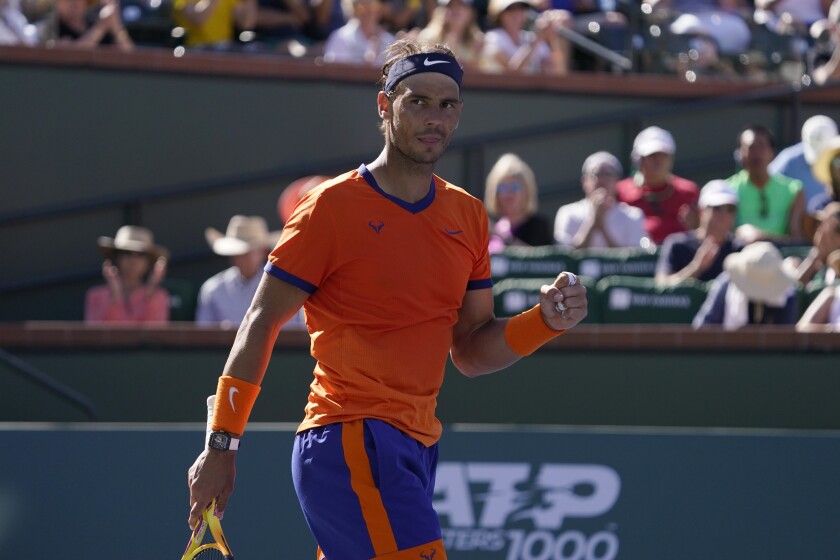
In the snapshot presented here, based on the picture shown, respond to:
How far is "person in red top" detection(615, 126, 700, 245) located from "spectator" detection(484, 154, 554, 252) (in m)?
0.75

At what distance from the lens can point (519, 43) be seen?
1180 centimetres

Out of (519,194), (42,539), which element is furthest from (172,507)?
(519,194)

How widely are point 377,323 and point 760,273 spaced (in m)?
4.47

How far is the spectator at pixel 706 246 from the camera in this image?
8859 mm

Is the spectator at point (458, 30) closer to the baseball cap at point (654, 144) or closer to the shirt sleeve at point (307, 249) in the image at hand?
the baseball cap at point (654, 144)

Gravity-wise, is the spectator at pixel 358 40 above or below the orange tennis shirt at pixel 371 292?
above

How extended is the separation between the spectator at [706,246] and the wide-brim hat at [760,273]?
0.61 meters

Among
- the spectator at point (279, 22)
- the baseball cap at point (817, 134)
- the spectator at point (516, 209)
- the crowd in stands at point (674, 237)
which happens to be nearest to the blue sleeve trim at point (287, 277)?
the crowd in stands at point (674, 237)

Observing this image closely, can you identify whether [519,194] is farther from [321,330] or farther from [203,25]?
[321,330]

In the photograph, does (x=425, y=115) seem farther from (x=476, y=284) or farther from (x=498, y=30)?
(x=498, y=30)

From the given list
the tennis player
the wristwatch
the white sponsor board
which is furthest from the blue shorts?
the white sponsor board

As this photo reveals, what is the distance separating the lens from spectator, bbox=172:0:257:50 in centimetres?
1132

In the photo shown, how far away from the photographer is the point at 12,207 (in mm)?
10531

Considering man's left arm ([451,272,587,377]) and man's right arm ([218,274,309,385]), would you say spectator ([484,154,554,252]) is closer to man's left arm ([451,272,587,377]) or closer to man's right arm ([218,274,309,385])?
man's left arm ([451,272,587,377])
